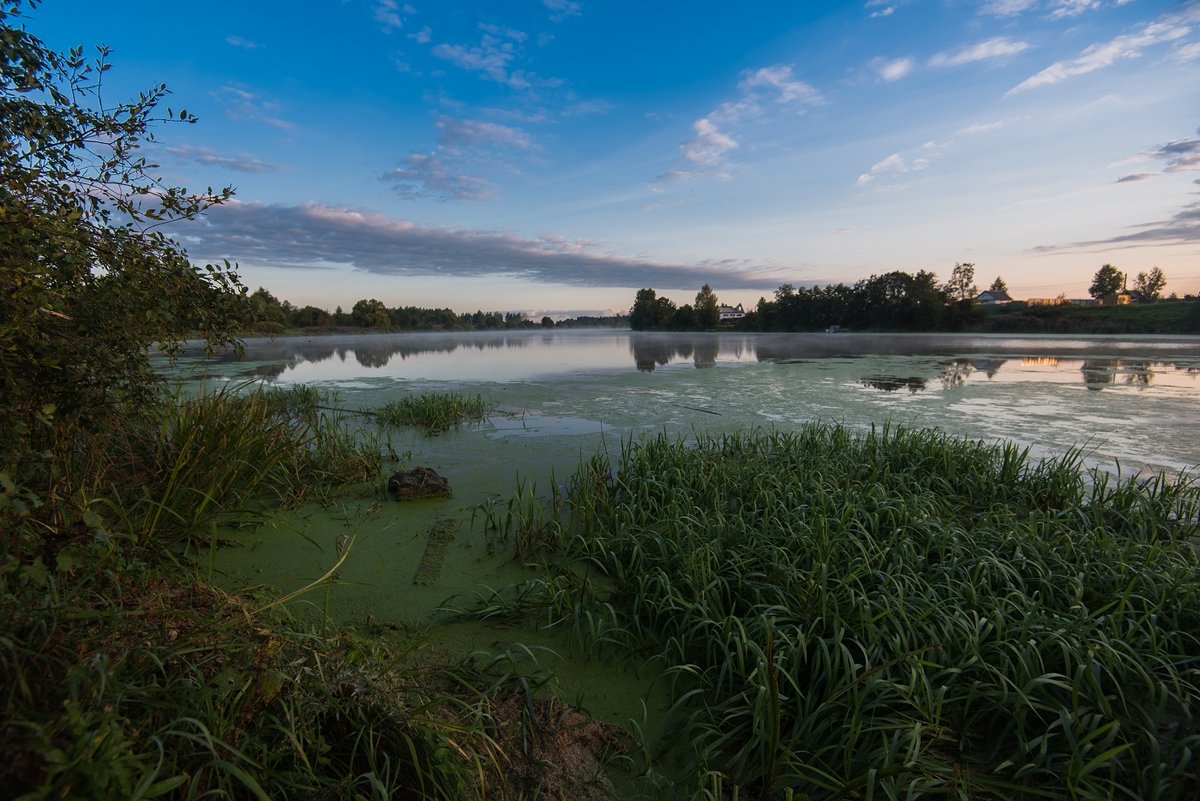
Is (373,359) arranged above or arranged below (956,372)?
above

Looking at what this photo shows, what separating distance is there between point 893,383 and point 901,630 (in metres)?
12.9

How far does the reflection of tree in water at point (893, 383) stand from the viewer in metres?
12.4

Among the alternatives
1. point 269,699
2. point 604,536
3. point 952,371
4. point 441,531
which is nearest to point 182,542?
point 441,531

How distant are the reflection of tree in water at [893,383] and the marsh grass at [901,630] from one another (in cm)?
834

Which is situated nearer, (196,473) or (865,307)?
(196,473)

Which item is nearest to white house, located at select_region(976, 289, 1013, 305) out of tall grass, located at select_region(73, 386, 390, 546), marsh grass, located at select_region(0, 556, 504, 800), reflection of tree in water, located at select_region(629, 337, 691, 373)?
reflection of tree in water, located at select_region(629, 337, 691, 373)

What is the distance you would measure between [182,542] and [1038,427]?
33.7 feet

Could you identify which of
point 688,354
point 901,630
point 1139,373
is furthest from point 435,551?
point 688,354

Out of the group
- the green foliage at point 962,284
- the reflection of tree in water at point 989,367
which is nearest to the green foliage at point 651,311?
the green foliage at point 962,284

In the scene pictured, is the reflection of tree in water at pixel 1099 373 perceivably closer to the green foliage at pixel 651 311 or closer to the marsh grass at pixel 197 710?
the marsh grass at pixel 197 710

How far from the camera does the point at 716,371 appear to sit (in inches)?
690

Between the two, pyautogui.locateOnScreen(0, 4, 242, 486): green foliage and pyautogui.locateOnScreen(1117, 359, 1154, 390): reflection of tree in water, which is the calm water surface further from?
pyautogui.locateOnScreen(0, 4, 242, 486): green foliage

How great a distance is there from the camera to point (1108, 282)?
7025 cm

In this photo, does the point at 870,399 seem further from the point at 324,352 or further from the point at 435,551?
the point at 324,352
